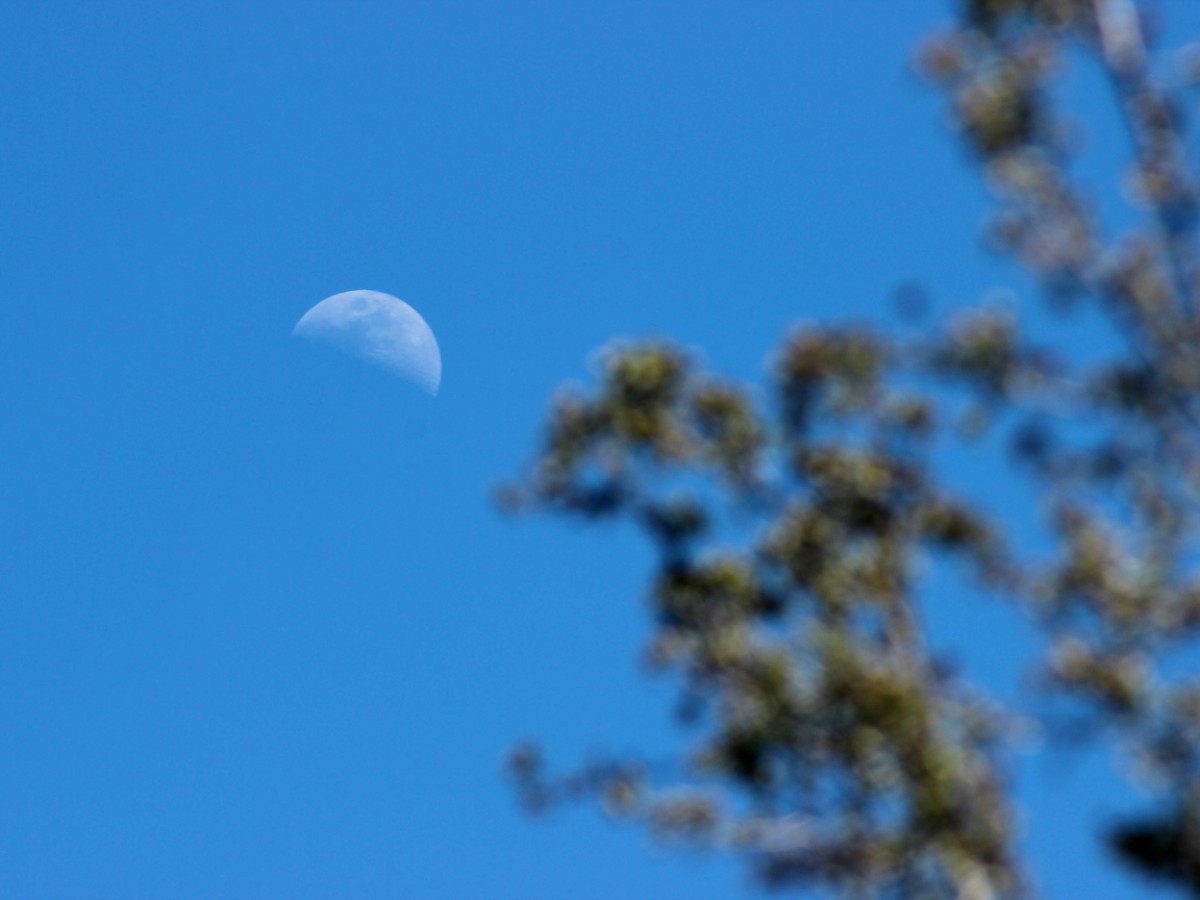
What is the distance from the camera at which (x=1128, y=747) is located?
20.5m

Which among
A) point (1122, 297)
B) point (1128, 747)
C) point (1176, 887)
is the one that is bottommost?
point (1176, 887)

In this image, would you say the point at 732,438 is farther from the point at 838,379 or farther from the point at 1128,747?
the point at 1128,747

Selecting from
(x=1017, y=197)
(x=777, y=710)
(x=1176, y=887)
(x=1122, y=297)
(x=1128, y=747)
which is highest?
(x=1017, y=197)

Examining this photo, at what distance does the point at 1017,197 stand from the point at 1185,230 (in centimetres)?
Answer: 183

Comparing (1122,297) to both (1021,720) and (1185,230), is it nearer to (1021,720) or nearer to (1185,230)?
(1185,230)

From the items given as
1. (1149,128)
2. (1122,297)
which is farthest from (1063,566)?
(1149,128)

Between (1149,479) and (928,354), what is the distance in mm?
2509

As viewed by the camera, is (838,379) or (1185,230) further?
(838,379)

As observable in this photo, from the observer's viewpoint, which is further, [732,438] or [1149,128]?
[732,438]

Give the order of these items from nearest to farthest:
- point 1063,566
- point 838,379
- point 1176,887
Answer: point 1176,887
point 1063,566
point 838,379

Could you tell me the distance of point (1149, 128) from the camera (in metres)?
21.0

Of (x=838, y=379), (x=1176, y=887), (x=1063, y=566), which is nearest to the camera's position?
(x=1176, y=887)

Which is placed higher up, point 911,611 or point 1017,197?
point 1017,197

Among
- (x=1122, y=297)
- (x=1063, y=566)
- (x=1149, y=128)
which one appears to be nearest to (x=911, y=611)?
(x=1063, y=566)
